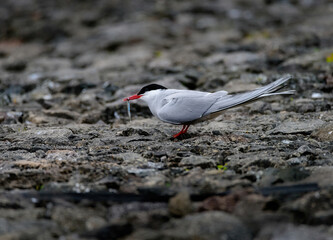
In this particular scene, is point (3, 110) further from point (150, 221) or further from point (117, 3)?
point (117, 3)

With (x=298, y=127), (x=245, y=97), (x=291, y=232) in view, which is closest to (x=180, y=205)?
(x=291, y=232)

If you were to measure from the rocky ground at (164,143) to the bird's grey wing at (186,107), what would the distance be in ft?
0.68

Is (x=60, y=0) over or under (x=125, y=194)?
over

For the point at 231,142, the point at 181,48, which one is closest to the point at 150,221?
the point at 231,142

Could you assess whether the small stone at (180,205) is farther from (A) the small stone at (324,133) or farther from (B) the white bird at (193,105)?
(A) the small stone at (324,133)

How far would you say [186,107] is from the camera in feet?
12.0

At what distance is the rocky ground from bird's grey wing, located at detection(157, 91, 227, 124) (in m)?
0.21

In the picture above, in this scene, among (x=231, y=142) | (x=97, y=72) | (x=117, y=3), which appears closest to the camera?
(x=231, y=142)

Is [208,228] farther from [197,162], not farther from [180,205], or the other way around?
[197,162]

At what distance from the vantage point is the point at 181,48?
8664mm

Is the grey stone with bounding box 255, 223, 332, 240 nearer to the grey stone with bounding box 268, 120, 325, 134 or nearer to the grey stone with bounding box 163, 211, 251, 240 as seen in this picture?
the grey stone with bounding box 163, 211, 251, 240

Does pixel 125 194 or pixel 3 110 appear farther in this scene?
pixel 3 110

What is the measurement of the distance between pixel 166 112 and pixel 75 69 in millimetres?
4629

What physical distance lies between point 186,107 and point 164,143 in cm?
36
